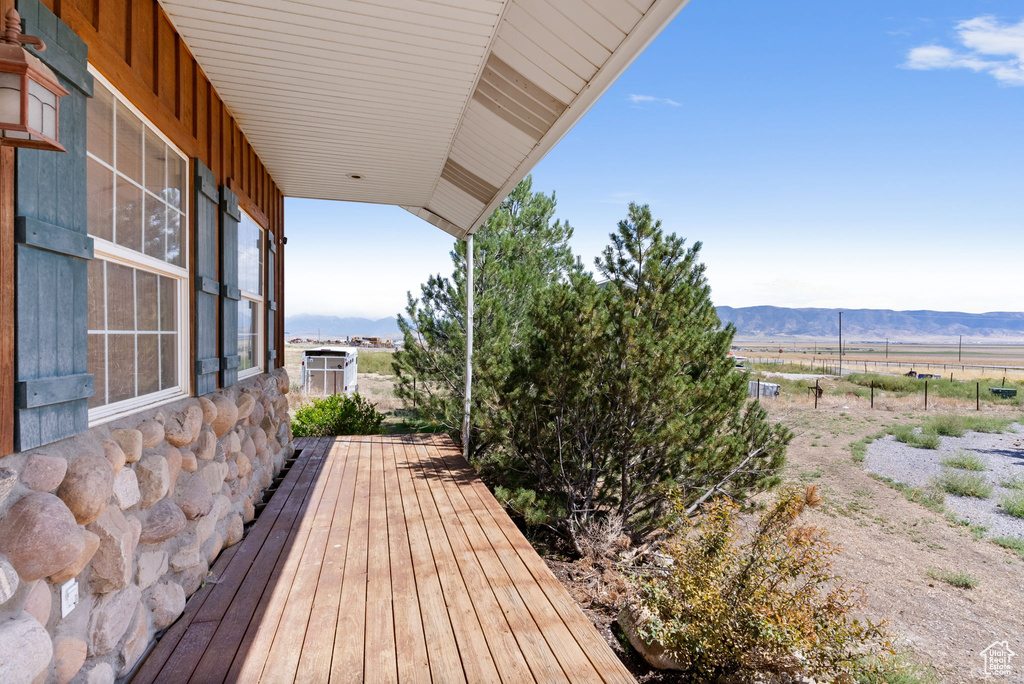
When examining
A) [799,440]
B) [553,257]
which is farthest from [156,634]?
[799,440]

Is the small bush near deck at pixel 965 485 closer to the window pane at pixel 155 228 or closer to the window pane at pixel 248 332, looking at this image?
the window pane at pixel 248 332

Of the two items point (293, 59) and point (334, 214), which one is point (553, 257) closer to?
point (293, 59)

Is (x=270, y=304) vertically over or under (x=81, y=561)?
over

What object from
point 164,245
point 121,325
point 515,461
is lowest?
point 515,461

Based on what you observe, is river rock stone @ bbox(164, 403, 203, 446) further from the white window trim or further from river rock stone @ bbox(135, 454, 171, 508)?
the white window trim

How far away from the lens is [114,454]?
1772 millimetres

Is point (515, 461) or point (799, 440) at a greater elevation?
point (515, 461)

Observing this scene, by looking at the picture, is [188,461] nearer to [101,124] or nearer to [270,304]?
[101,124]

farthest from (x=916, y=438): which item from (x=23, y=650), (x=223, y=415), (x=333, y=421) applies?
(x=23, y=650)

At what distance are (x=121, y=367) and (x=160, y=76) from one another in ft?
4.34

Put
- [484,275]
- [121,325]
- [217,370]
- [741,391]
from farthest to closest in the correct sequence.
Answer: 1. [484,275]
2. [741,391]
3. [217,370]
4. [121,325]

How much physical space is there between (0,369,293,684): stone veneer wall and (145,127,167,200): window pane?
1027mm

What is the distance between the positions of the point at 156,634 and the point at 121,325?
51.9 inches

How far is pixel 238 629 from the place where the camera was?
7.25ft
